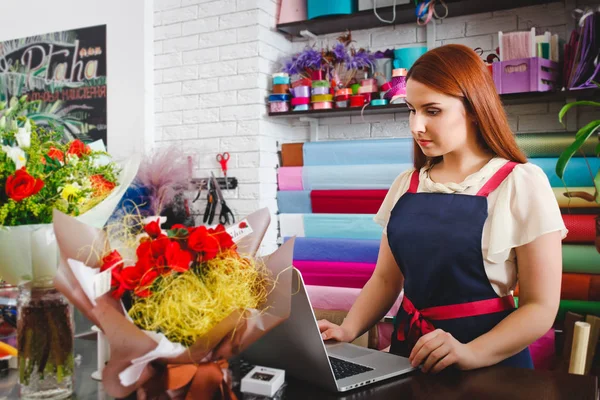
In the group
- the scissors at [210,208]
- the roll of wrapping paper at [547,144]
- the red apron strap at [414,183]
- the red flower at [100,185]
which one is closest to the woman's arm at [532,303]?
the red apron strap at [414,183]

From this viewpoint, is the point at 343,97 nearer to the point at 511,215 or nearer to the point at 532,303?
the point at 511,215

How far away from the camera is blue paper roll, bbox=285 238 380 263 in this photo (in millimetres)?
2895

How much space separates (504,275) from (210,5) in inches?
99.4

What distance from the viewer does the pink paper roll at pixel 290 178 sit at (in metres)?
3.19

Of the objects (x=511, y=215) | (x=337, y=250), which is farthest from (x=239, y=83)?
(x=511, y=215)

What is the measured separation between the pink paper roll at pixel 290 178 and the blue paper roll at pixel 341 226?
0.65 feet

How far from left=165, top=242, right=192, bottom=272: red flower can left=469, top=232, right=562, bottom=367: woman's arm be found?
0.70 meters

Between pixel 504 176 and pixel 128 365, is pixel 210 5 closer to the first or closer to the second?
pixel 504 176

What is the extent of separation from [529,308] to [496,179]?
1.07 feet

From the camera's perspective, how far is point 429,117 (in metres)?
1.38

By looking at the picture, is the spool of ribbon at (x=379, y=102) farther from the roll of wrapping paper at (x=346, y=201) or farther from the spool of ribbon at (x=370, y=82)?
the roll of wrapping paper at (x=346, y=201)

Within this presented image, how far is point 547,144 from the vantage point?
256 centimetres

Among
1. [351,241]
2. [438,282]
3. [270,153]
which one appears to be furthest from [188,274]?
[270,153]

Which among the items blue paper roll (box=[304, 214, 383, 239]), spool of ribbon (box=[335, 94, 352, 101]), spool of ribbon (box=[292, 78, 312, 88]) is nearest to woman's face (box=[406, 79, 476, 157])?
blue paper roll (box=[304, 214, 383, 239])
